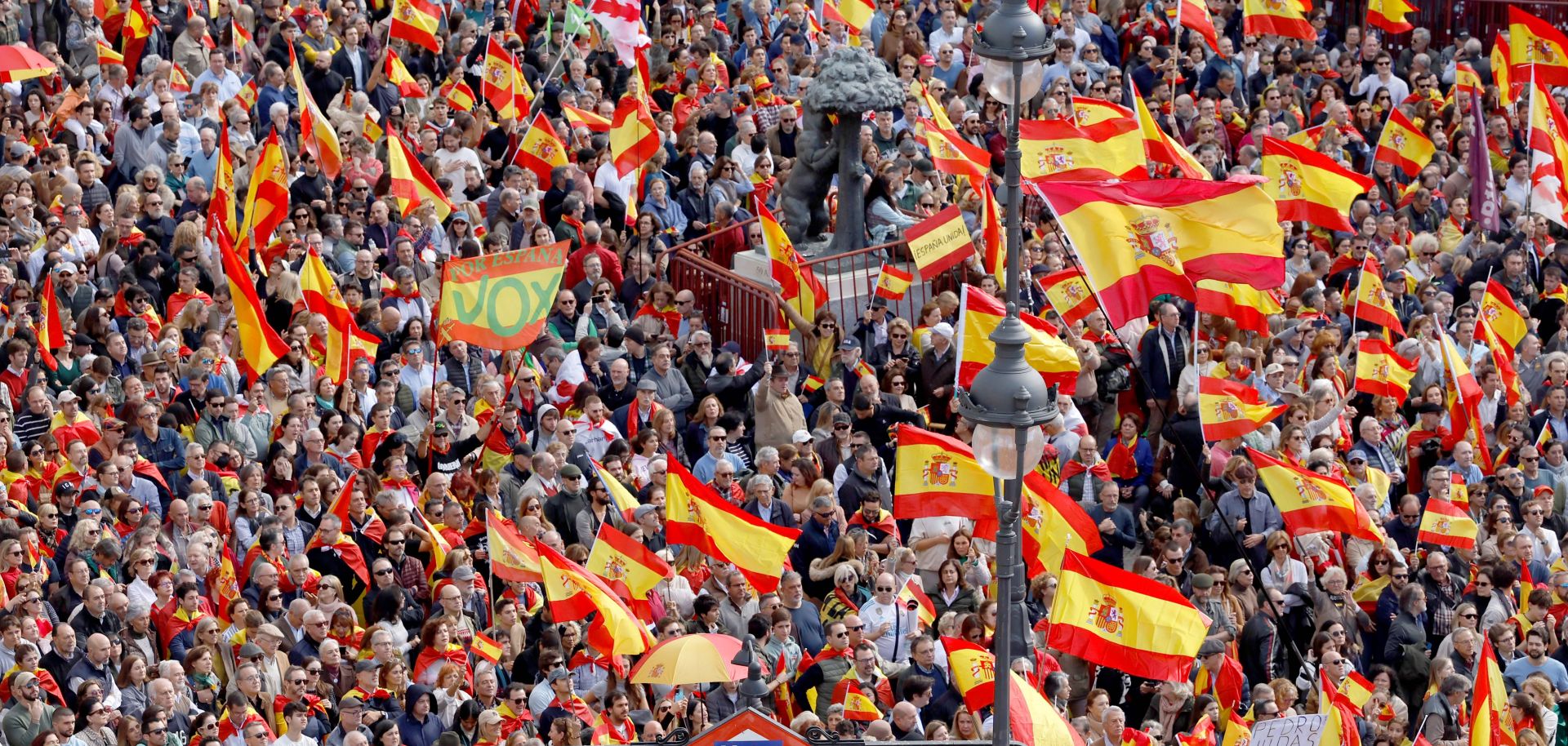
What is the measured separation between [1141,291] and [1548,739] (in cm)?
388

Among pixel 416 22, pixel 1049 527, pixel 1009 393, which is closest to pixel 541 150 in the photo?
Answer: pixel 416 22

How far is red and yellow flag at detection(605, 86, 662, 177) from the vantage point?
88.0 feet

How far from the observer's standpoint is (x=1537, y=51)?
30.9 metres

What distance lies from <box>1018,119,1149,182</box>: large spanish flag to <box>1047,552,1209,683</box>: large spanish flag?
501cm

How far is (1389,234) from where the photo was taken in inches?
1100

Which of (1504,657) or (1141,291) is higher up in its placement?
(1141,291)

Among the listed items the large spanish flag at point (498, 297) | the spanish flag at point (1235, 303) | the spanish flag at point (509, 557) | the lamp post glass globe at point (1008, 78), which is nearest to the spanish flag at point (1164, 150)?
the spanish flag at point (1235, 303)

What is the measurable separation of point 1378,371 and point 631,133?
21.4 ft

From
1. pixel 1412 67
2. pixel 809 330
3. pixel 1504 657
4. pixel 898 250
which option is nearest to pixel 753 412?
pixel 809 330

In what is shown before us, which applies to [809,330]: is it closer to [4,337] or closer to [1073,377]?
[1073,377]

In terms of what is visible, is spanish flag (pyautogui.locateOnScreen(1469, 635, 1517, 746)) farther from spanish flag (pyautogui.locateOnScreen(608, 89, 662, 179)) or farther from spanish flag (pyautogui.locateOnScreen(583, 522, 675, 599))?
spanish flag (pyautogui.locateOnScreen(608, 89, 662, 179))

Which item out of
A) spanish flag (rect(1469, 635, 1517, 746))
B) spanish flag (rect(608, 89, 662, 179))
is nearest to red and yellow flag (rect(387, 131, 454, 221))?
spanish flag (rect(608, 89, 662, 179))

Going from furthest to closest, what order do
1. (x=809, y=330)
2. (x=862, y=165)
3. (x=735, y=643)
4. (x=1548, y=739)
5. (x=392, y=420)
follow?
(x=862, y=165)
(x=809, y=330)
(x=392, y=420)
(x=1548, y=739)
(x=735, y=643)

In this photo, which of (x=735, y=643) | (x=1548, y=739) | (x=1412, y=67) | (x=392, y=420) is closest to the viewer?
(x=735, y=643)
